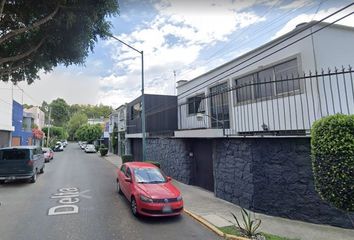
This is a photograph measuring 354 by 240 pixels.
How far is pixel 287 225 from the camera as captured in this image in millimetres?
7043

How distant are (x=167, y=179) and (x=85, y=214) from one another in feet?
9.69

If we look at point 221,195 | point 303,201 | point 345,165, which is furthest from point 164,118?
point 345,165

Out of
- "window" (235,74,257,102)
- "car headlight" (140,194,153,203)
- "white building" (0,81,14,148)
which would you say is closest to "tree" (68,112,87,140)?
"white building" (0,81,14,148)

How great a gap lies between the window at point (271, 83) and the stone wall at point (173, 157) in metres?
4.17

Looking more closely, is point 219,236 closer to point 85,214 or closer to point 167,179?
point 167,179

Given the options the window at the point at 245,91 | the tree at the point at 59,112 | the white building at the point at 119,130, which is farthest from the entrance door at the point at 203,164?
the tree at the point at 59,112

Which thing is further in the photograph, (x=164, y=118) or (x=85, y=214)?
(x=164, y=118)

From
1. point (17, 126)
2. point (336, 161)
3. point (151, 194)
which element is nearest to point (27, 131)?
point (17, 126)

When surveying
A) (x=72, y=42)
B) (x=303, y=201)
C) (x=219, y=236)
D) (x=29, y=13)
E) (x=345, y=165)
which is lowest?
(x=219, y=236)

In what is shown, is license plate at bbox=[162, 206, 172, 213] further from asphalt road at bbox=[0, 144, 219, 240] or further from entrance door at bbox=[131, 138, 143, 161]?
entrance door at bbox=[131, 138, 143, 161]

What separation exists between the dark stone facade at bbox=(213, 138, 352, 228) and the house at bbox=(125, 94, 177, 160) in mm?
7427

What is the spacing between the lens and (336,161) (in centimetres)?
460

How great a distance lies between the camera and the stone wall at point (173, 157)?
1362 cm

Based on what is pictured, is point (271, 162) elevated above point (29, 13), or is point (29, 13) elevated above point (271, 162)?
point (29, 13)
